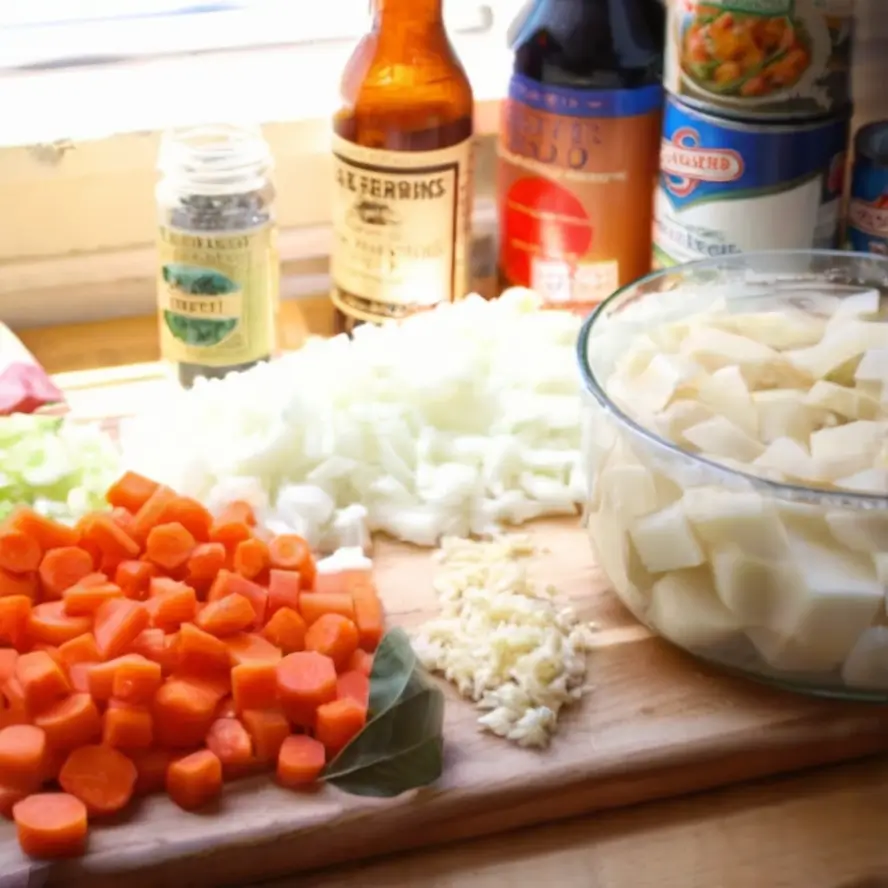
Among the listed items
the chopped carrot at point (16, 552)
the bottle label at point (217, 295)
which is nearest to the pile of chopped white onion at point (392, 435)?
the bottle label at point (217, 295)

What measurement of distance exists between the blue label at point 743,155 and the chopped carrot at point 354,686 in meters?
0.50

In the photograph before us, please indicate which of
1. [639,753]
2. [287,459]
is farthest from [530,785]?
[287,459]

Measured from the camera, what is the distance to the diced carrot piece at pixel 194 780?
0.77m

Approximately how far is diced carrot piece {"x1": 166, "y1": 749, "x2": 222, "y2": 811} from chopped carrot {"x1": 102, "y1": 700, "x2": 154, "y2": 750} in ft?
0.07

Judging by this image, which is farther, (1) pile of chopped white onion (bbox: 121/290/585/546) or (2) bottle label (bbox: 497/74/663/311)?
(2) bottle label (bbox: 497/74/663/311)

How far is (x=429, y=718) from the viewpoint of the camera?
795 millimetres

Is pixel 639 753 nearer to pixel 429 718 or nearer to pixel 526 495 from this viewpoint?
pixel 429 718

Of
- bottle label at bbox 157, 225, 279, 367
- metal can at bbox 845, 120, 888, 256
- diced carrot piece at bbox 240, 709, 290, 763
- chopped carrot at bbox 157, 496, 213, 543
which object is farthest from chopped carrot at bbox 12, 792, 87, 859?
metal can at bbox 845, 120, 888, 256

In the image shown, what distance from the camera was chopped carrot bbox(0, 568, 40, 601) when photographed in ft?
2.87

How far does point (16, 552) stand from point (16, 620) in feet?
0.17

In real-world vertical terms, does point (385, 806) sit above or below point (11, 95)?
below

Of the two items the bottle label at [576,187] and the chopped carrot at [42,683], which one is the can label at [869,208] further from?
the chopped carrot at [42,683]

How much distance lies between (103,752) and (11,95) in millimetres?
677

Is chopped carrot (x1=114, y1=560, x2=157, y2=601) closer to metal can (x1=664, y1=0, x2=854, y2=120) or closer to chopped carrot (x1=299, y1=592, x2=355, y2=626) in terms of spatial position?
chopped carrot (x1=299, y1=592, x2=355, y2=626)
